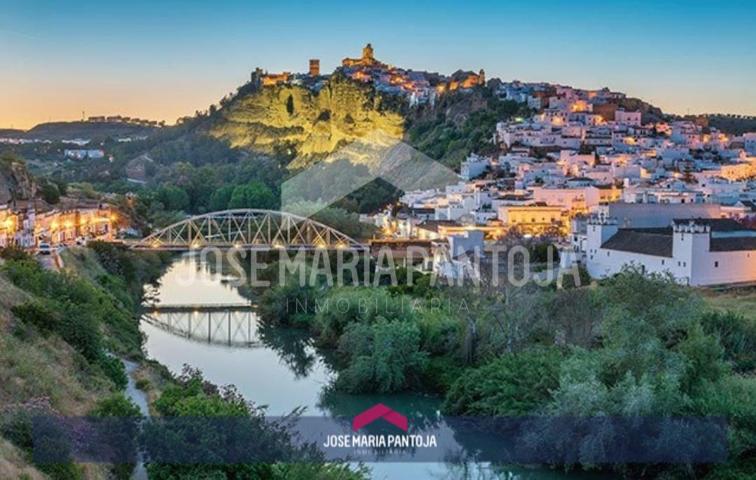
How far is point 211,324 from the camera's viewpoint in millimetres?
27359

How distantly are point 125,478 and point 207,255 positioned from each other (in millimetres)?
34708

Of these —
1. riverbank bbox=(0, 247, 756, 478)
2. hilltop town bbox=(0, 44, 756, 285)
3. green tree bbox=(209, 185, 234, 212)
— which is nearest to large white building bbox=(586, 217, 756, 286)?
hilltop town bbox=(0, 44, 756, 285)

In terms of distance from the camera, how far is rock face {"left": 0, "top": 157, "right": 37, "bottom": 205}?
4188 cm

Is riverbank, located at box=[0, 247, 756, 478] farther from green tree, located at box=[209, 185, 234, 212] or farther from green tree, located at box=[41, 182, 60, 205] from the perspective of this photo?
green tree, located at box=[209, 185, 234, 212]

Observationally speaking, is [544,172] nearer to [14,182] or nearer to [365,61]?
[14,182]

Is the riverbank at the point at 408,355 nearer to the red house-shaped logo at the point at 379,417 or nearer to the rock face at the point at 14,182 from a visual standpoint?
the red house-shaped logo at the point at 379,417

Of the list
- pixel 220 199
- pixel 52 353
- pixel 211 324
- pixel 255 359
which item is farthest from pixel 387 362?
pixel 220 199

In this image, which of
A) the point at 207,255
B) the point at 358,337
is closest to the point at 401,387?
the point at 358,337

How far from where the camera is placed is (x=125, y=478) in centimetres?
1002

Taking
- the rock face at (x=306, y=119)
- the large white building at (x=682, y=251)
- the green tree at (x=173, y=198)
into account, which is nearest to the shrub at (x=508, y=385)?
the large white building at (x=682, y=251)

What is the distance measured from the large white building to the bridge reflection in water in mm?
10499

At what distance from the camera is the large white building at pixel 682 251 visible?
25625 millimetres

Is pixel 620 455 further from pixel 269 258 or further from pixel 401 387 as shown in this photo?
pixel 269 258

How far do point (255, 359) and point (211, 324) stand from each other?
4.90m
